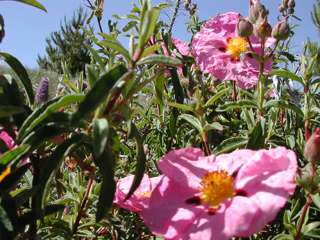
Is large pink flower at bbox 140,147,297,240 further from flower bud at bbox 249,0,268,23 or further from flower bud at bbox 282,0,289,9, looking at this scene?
flower bud at bbox 282,0,289,9

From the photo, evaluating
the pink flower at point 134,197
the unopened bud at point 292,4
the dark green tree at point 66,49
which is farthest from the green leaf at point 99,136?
the dark green tree at point 66,49

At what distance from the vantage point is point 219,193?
873mm

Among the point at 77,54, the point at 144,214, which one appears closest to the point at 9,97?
the point at 144,214

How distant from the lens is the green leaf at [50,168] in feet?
2.15

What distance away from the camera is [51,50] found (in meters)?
22.0

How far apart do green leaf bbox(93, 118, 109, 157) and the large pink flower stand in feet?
0.88

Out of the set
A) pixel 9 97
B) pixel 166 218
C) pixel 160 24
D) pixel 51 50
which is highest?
pixel 51 50

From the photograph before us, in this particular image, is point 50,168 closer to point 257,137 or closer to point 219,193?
point 219,193

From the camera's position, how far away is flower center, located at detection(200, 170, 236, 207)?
0.86 metres

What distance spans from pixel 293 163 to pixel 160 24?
1021 millimetres

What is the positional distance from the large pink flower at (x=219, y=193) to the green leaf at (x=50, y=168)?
26cm

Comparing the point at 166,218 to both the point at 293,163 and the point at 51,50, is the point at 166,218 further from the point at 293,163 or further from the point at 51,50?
the point at 51,50

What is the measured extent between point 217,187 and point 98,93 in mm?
424

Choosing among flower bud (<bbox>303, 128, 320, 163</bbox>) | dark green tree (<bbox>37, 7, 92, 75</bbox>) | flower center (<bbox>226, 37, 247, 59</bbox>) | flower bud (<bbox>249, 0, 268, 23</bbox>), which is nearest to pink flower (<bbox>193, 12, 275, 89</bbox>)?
flower center (<bbox>226, 37, 247, 59</bbox>)
